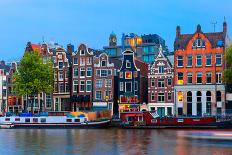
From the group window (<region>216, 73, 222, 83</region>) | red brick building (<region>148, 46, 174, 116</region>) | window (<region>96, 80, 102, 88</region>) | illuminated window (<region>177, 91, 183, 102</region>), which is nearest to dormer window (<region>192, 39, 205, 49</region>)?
red brick building (<region>148, 46, 174, 116</region>)

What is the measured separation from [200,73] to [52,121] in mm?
25206

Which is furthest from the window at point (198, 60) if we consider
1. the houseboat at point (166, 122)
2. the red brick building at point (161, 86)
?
the houseboat at point (166, 122)

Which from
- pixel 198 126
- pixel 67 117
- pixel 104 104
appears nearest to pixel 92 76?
pixel 104 104

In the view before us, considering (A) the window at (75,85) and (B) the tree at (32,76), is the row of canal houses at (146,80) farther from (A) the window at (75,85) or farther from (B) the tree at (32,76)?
(B) the tree at (32,76)

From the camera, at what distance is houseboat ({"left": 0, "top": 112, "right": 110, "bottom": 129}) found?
262ft

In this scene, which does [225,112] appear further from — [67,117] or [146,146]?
[146,146]

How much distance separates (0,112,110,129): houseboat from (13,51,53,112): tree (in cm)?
519

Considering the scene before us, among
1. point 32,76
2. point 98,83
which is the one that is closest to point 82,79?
point 98,83

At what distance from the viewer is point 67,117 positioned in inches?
3216

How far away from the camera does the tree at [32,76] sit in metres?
86.9

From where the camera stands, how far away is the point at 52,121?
269ft

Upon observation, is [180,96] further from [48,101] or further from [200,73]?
[48,101]

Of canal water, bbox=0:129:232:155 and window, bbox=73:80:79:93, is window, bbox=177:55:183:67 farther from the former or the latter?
canal water, bbox=0:129:232:155

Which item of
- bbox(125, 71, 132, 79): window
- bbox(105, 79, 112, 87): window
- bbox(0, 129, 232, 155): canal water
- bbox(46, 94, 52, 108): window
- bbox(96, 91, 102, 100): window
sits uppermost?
bbox(125, 71, 132, 79): window
